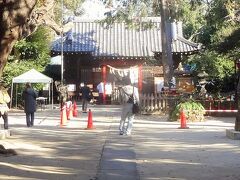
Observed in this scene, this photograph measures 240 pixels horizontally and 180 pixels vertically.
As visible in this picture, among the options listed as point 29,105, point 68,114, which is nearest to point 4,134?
point 29,105

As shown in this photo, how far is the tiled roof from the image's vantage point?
37.0m

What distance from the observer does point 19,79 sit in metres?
28.2

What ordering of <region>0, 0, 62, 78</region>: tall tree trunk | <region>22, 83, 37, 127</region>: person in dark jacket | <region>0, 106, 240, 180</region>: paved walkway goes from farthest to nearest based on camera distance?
<region>22, 83, 37, 127</region>: person in dark jacket → <region>0, 106, 240, 180</region>: paved walkway → <region>0, 0, 62, 78</region>: tall tree trunk

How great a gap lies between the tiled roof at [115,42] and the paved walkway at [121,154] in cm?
1939

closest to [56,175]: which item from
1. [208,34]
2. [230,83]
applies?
[230,83]

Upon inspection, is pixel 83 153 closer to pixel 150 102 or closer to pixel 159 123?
pixel 159 123

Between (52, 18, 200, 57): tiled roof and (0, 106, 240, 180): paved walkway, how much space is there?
63.6ft

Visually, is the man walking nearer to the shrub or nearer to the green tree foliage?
the shrub

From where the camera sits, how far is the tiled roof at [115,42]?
37.0 m

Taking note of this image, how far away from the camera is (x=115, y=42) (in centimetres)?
3912

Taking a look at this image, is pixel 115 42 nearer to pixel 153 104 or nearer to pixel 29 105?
pixel 153 104

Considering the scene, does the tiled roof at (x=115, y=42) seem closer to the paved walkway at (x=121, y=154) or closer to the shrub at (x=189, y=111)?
the shrub at (x=189, y=111)

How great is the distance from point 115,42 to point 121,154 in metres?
28.2

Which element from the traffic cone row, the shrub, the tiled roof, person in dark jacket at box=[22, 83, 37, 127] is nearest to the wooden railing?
the traffic cone row
